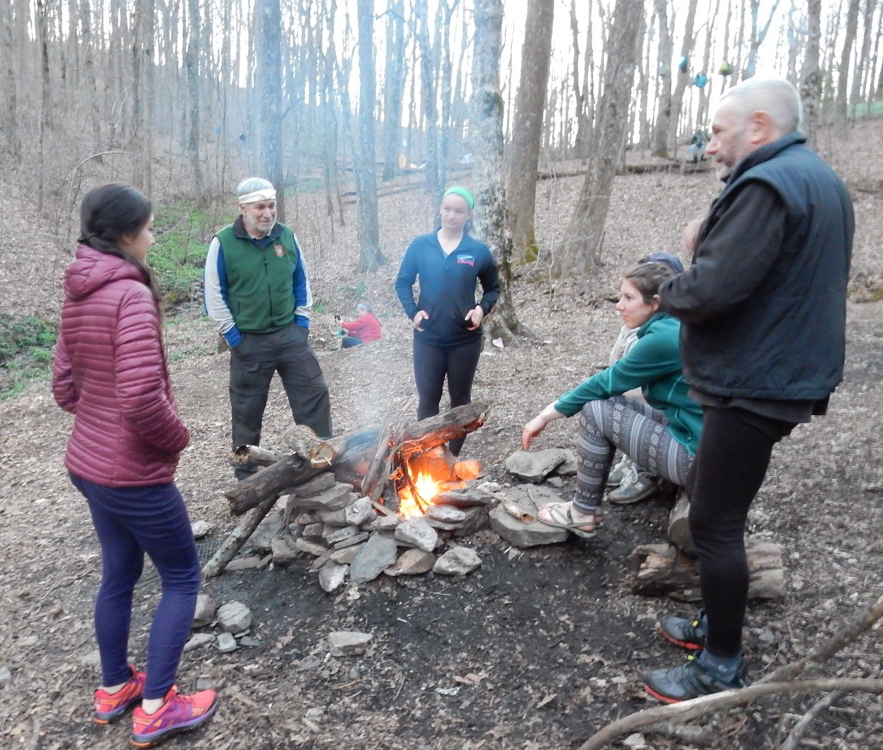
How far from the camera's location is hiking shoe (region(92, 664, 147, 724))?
102 inches

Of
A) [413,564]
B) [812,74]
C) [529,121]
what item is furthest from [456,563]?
[812,74]

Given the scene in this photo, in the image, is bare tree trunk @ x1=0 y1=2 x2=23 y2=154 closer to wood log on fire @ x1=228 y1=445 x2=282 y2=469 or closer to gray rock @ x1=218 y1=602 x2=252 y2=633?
wood log on fire @ x1=228 y1=445 x2=282 y2=469

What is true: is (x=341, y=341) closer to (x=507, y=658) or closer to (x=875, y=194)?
(x=507, y=658)

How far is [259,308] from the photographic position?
13.6 feet

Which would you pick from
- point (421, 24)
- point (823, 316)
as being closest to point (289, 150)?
point (421, 24)

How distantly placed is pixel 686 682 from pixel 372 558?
5.13 feet

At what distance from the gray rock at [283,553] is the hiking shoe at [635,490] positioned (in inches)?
69.5

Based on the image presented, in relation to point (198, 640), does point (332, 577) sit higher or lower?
higher

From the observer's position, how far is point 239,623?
3082 mm

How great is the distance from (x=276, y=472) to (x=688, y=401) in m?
2.03

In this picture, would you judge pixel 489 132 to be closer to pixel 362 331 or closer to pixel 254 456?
pixel 362 331

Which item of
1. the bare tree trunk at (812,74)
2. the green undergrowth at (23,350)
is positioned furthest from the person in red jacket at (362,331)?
the bare tree trunk at (812,74)

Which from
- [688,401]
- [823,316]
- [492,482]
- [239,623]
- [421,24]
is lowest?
[239,623]

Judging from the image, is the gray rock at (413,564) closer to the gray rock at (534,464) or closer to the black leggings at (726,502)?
Answer: the gray rock at (534,464)
